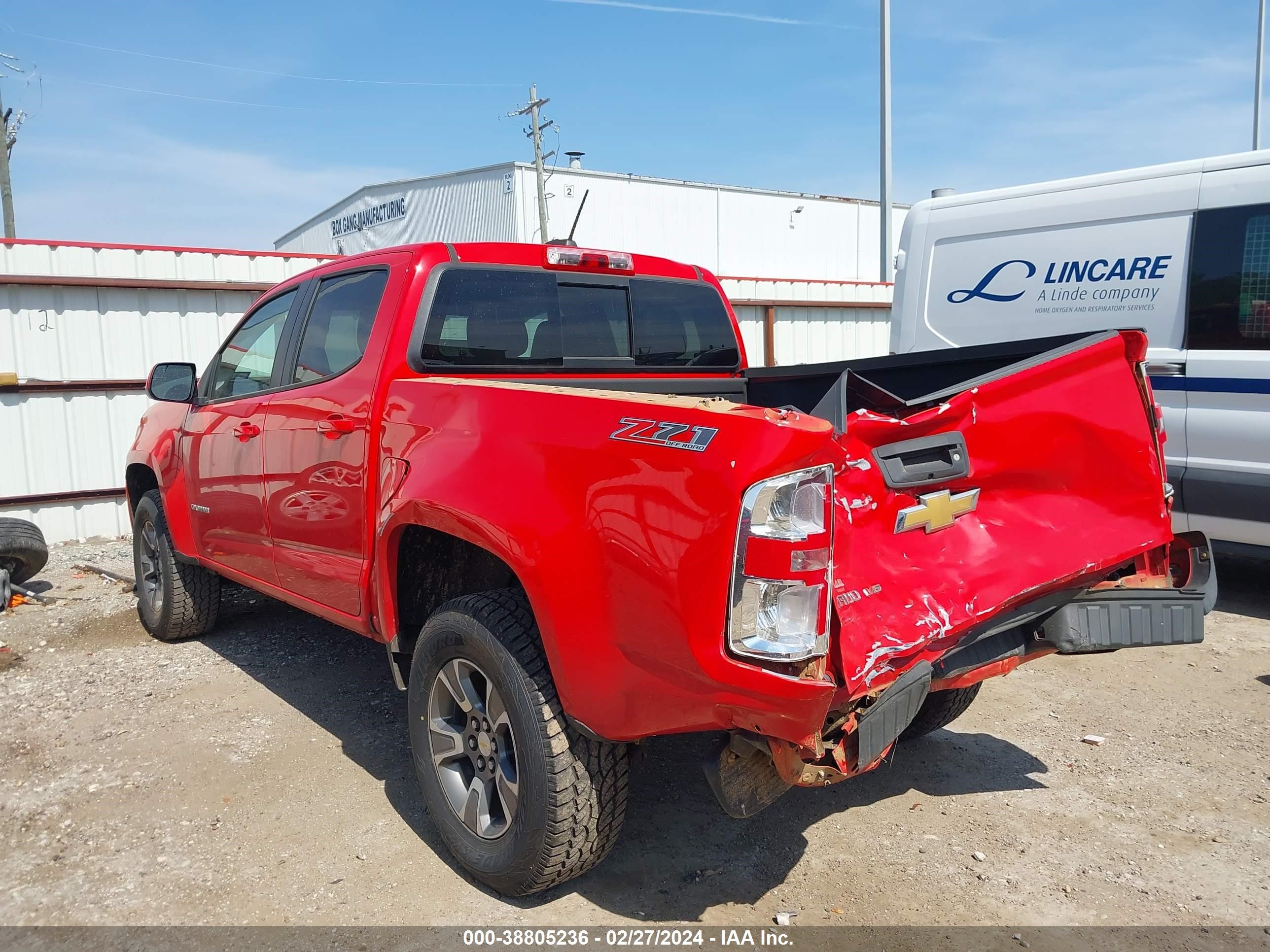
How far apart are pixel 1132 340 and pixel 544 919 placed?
8.40 feet

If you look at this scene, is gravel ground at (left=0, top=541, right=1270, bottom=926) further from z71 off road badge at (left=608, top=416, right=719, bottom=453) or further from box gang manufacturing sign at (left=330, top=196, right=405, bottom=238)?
box gang manufacturing sign at (left=330, top=196, right=405, bottom=238)

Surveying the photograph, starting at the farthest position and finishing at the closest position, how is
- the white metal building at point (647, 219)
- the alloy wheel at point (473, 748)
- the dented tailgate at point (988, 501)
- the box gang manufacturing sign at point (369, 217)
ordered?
the box gang manufacturing sign at point (369, 217) → the white metal building at point (647, 219) → the alloy wheel at point (473, 748) → the dented tailgate at point (988, 501)

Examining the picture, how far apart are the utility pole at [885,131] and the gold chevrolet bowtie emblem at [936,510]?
12.2 metres

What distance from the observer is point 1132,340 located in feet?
9.57

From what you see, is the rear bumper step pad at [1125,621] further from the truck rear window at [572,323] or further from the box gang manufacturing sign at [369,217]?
the box gang manufacturing sign at [369,217]

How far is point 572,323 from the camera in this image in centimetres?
381

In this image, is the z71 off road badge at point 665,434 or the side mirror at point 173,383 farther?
the side mirror at point 173,383

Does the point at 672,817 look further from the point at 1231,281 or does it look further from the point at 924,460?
the point at 1231,281

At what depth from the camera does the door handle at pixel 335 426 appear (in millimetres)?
3400

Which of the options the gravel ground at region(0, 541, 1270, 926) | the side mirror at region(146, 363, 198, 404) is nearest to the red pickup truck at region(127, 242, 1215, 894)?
the gravel ground at region(0, 541, 1270, 926)

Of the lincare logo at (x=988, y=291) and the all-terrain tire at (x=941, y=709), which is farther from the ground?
the lincare logo at (x=988, y=291)

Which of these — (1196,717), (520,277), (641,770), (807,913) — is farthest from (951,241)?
(807,913)

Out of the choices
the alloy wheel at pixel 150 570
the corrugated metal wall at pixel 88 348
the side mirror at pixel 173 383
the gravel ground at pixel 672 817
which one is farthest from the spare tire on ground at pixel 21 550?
the corrugated metal wall at pixel 88 348

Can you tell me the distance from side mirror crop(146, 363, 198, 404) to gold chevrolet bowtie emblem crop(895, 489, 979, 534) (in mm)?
3868
